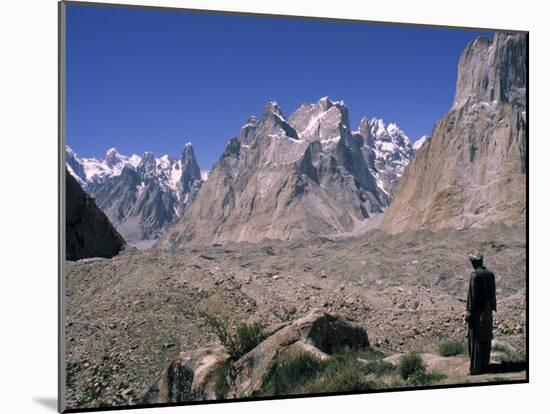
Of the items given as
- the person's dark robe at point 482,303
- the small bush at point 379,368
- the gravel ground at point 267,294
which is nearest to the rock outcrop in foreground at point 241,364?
the gravel ground at point 267,294

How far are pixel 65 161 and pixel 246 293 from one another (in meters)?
2.71

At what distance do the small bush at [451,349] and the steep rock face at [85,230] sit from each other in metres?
4.06

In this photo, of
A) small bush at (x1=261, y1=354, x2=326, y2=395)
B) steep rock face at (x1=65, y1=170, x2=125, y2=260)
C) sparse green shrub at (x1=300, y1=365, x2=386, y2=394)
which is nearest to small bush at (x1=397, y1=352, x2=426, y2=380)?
sparse green shrub at (x1=300, y1=365, x2=386, y2=394)

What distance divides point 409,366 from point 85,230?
162 inches

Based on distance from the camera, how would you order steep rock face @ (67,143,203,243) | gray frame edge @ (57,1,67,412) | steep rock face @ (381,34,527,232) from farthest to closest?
steep rock face @ (381,34,527,232)
steep rock face @ (67,143,203,243)
gray frame edge @ (57,1,67,412)

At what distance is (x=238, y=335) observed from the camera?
9523 millimetres

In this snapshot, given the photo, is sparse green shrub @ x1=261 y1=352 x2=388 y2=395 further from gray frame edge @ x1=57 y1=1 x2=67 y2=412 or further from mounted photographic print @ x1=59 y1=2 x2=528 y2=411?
gray frame edge @ x1=57 y1=1 x2=67 y2=412

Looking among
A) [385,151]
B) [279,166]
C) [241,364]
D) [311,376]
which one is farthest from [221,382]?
[385,151]

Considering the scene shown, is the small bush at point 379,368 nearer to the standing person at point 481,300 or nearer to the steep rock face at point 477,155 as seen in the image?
the standing person at point 481,300

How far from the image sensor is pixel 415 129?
10664 millimetres

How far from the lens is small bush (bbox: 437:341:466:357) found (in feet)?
33.1

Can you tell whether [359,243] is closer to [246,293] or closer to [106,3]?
[246,293]

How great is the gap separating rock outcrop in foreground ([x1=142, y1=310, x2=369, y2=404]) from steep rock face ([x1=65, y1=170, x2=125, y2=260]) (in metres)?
1.69

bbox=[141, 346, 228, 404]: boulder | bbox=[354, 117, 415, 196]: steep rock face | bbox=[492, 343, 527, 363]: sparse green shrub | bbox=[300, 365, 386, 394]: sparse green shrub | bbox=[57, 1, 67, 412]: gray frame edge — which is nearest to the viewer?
bbox=[57, 1, 67, 412]: gray frame edge
